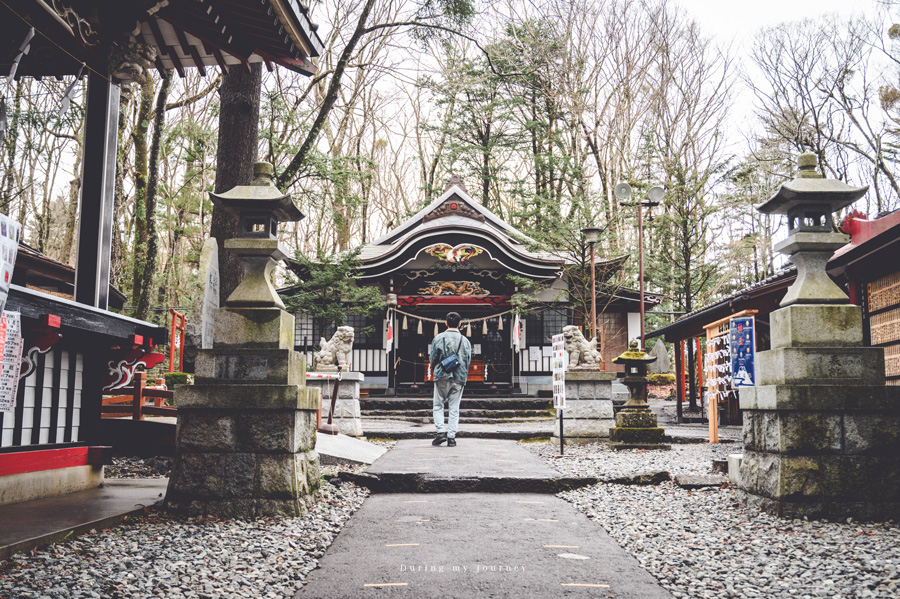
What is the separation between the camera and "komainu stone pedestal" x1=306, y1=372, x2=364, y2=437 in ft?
38.1

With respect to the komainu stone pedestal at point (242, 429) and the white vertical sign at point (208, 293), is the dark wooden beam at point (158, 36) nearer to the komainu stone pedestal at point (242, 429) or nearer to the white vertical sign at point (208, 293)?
the white vertical sign at point (208, 293)

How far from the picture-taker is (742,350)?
935 centimetres

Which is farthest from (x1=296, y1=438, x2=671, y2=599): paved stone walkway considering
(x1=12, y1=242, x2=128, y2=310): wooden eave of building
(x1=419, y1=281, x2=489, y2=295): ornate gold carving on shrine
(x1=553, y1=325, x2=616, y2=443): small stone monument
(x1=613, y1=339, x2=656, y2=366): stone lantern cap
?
(x1=419, y1=281, x2=489, y2=295): ornate gold carving on shrine

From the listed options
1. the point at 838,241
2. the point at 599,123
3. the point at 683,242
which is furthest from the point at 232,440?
the point at 599,123

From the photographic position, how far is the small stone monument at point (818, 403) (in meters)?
4.85

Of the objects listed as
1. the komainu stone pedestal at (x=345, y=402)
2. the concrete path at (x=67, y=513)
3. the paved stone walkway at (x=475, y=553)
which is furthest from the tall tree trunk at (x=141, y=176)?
the paved stone walkway at (x=475, y=553)

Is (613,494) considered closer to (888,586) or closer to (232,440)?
(888,586)

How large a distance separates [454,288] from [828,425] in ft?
49.6

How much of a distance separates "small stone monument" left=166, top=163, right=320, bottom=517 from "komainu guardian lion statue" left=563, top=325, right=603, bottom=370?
719 cm

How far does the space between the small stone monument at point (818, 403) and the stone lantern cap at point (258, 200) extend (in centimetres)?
419

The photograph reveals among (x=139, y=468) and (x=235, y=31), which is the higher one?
(x=235, y=31)

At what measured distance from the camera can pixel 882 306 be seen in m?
9.48

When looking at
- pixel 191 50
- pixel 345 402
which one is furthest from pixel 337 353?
pixel 191 50

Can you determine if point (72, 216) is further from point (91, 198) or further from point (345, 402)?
point (91, 198)
